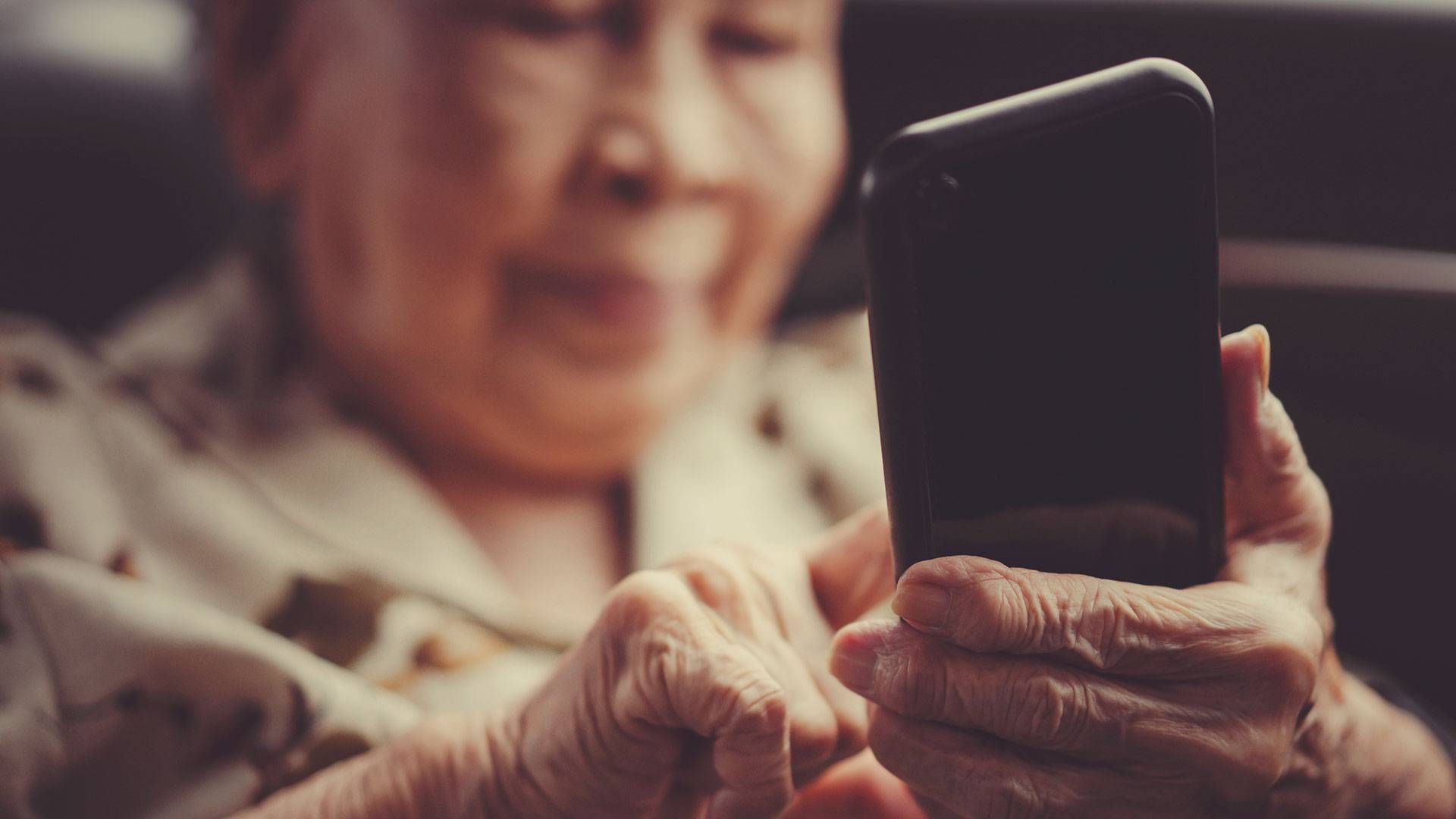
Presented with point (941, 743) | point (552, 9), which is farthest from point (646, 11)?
point (941, 743)

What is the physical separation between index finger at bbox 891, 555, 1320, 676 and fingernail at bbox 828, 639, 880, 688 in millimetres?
19

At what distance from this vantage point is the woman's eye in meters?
0.71

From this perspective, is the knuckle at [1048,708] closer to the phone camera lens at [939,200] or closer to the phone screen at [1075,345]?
the phone screen at [1075,345]

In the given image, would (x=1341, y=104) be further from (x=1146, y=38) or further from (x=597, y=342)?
(x=597, y=342)

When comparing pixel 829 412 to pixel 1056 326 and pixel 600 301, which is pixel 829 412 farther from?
pixel 1056 326

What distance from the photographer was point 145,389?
2.25 ft

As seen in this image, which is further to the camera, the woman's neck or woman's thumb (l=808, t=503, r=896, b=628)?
the woman's neck

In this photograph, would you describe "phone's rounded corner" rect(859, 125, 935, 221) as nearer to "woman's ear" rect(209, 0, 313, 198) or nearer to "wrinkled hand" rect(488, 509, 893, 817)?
"wrinkled hand" rect(488, 509, 893, 817)

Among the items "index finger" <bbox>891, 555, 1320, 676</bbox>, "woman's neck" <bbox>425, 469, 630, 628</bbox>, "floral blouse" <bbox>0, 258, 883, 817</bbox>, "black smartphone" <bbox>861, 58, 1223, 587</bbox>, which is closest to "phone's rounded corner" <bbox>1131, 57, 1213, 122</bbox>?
"black smartphone" <bbox>861, 58, 1223, 587</bbox>

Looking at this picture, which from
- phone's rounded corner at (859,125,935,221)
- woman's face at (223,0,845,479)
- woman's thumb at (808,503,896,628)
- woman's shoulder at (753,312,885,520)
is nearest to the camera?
phone's rounded corner at (859,125,935,221)

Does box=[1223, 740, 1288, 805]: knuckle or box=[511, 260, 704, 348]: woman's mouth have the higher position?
box=[511, 260, 704, 348]: woman's mouth

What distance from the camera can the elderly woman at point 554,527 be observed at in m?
0.39

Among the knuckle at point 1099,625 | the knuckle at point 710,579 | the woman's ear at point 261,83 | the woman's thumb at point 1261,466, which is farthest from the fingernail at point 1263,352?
the woman's ear at point 261,83

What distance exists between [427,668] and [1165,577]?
0.36 metres
